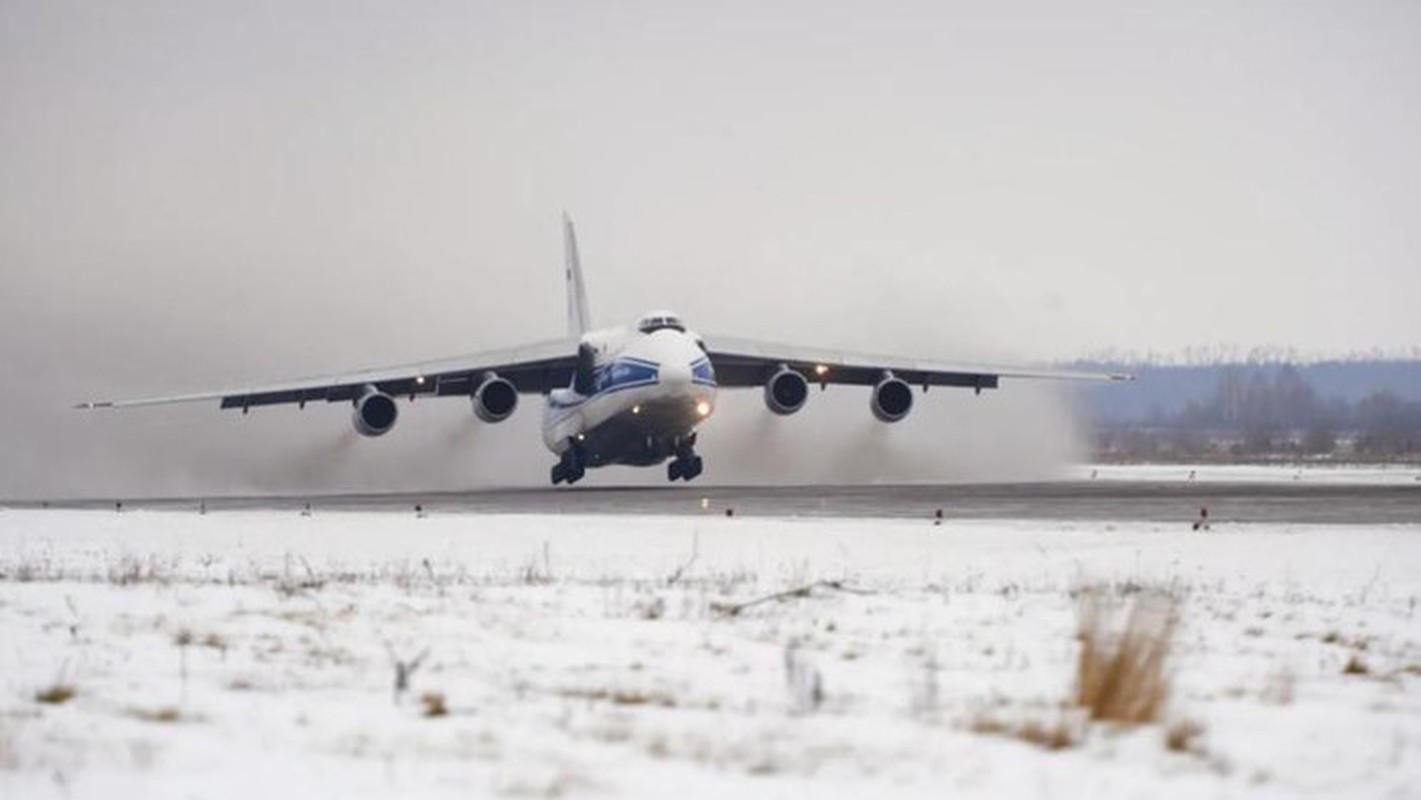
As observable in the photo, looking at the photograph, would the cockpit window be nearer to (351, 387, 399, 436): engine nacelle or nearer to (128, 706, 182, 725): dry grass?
(351, 387, 399, 436): engine nacelle

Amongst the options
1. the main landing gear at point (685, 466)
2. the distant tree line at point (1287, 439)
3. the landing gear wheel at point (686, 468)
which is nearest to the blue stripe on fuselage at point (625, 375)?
the main landing gear at point (685, 466)

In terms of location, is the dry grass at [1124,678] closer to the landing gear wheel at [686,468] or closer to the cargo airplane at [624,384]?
the cargo airplane at [624,384]

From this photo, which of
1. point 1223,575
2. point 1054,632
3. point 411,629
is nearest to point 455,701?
point 411,629

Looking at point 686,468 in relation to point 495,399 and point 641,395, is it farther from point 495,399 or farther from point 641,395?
point 641,395

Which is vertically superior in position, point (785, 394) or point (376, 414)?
point (785, 394)

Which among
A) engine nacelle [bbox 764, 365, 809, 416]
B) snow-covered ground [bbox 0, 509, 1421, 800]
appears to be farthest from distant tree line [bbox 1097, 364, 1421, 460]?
snow-covered ground [bbox 0, 509, 1421, 800]

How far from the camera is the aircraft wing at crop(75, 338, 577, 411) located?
3962 cm

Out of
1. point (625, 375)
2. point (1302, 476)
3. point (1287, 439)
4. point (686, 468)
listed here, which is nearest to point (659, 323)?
point (625, 375)

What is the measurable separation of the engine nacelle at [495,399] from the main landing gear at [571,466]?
10.7 feet

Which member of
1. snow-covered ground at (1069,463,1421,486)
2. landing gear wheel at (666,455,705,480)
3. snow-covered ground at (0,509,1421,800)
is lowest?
snow-covered ground at (0,509,1421,800)

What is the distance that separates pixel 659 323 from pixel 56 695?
30711 mm

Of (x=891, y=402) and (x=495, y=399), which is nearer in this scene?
(x=495, y=399)

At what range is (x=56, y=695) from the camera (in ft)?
28.0

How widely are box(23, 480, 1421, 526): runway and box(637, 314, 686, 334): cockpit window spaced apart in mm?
3967
